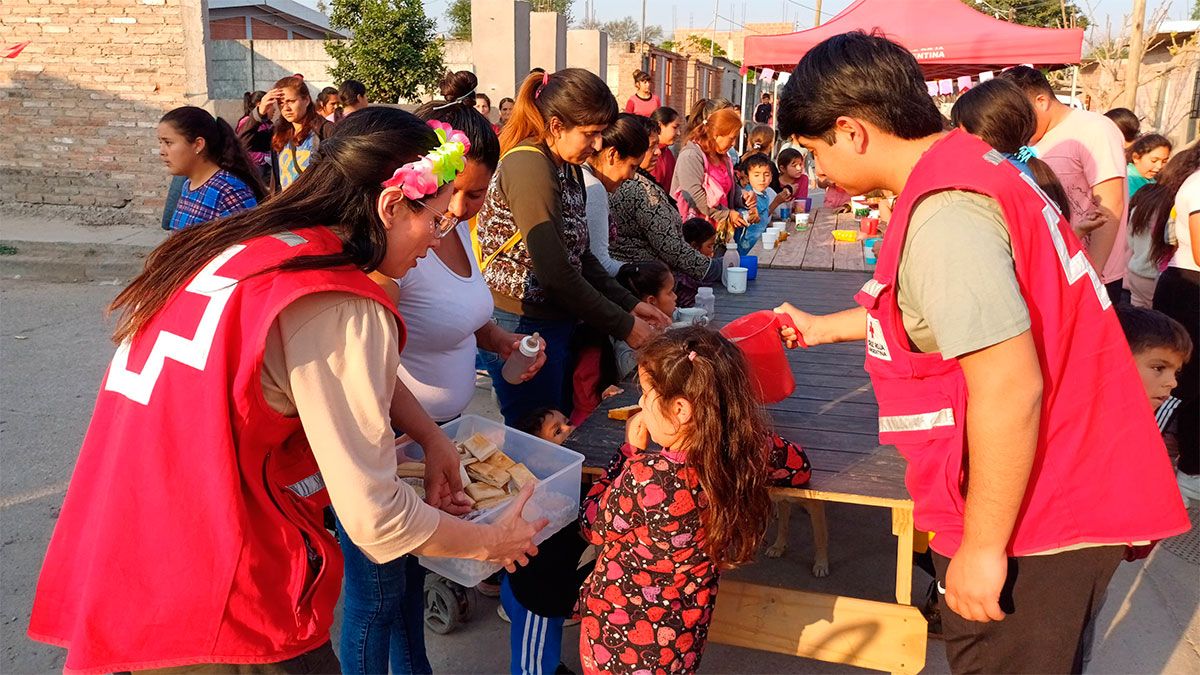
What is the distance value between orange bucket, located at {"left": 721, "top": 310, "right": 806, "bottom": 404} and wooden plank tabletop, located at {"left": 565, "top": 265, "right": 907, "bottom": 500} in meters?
0.18

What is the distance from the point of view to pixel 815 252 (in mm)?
5402

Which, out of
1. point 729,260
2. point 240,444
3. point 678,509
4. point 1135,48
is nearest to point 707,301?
point 729,260

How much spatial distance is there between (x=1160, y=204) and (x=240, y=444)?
467 cm

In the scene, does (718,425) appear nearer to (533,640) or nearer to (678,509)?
(678,509)

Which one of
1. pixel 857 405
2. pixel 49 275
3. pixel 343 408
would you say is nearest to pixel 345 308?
pixel 343 408

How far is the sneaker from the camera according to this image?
3816 mm

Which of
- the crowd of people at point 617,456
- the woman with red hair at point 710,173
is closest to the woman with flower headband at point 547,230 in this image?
the crowd of people at point 617,456

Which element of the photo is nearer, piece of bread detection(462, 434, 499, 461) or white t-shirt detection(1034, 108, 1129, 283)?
piece of bread detection(462, 434, 499, 461)

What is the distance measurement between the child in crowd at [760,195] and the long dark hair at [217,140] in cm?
320

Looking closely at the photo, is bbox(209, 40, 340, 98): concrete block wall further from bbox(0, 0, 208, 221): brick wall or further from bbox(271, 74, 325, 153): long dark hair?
bbox(271, 74, 325, 153): long dark hair

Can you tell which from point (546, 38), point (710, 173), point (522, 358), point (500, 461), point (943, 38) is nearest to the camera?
point (500, 461)

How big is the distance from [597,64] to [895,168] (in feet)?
49.6

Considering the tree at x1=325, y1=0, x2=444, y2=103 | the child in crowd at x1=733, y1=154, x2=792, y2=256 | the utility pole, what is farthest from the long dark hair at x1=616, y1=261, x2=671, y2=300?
the utility pole

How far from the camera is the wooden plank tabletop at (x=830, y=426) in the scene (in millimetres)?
2193
